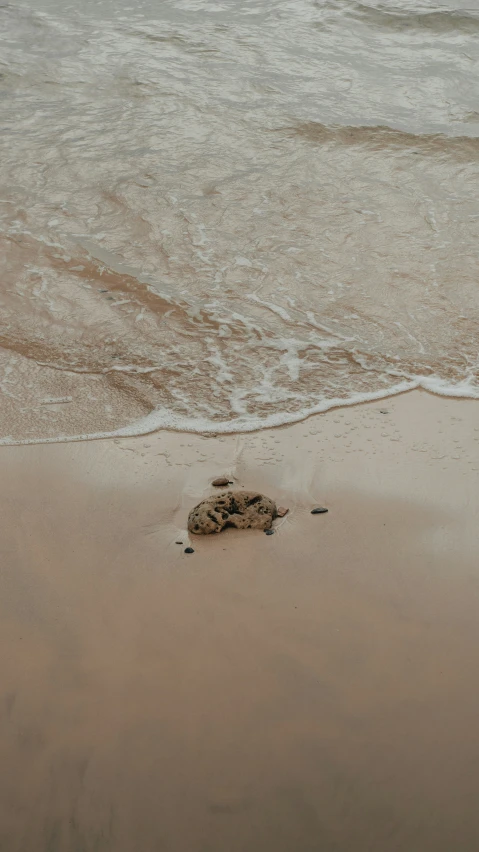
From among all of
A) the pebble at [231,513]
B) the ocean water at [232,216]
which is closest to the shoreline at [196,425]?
the ocean water at [232,216]

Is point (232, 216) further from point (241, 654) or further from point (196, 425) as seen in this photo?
point (241, 654)

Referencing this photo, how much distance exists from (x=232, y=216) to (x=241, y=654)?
517cm

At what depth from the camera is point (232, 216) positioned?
7074 millimetres

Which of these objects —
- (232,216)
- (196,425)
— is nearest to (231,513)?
(196,425)

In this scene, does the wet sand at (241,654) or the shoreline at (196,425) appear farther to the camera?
the shoreline at (196,425)

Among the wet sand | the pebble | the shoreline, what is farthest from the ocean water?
the pebble

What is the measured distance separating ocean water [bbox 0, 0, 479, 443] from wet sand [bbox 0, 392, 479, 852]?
0.69 metres

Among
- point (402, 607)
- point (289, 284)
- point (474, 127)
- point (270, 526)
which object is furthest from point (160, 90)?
point (402, 607)

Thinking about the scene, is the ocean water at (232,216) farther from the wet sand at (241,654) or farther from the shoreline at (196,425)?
the wet sand at (241,654)

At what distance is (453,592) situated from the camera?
302 cm

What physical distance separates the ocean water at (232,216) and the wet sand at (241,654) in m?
0.69

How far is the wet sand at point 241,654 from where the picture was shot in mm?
2260

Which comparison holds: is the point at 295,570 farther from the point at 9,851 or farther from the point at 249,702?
the point at 9,851

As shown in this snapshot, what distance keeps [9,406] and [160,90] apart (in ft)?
23.7
